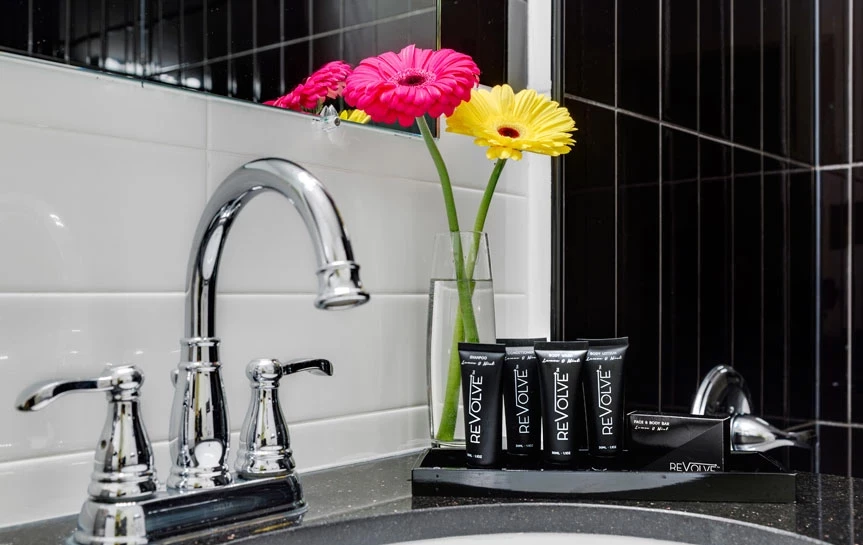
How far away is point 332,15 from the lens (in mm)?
904

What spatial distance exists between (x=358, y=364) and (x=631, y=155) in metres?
0.51

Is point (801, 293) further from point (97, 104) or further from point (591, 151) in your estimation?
point (97, 104)

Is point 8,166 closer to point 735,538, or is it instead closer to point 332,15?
point 332,15

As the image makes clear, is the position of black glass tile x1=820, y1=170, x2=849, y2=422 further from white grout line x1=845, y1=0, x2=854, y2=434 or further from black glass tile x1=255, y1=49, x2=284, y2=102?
black glass tile x1=255, y1=49, x2=284, y2=102

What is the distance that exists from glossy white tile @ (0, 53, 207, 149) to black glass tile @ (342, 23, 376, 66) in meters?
0.20

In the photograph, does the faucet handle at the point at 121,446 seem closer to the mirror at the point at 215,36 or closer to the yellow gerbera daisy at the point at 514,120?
the mirror at the point at 215,36

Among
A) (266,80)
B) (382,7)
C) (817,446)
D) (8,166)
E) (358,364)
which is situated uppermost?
(382,7)

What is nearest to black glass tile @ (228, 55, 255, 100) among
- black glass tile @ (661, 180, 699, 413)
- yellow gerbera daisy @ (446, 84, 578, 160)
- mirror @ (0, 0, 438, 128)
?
mirror @ (0, 0, 438, 128)

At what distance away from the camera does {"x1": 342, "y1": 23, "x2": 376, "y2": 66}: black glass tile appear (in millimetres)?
920

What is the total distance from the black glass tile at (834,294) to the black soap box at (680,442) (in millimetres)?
933

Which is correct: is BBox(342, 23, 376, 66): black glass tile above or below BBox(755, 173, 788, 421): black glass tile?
above

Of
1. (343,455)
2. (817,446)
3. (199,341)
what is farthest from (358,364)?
(817,446)

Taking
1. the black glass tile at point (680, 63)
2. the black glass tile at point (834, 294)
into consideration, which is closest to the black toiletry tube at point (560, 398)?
the black glass tile at point (680, 63)

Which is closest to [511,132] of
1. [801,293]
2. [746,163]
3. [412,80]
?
[412,80]
